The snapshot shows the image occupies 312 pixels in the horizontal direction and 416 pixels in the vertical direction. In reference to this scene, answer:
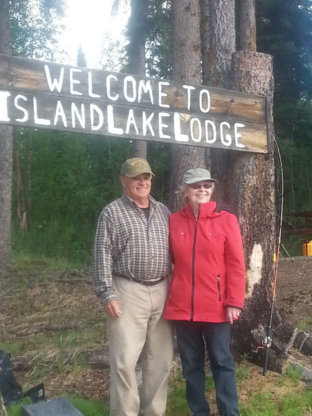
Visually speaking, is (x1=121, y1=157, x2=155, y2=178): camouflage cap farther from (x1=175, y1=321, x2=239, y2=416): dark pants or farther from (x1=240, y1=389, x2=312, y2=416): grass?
(x1=240, y1=389, x2=312, y2=416): grass

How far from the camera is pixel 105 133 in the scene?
3.38m

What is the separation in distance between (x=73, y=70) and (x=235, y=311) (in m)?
1.90

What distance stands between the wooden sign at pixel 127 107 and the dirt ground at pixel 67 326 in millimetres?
1868

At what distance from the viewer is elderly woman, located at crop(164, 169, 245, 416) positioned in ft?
10.1

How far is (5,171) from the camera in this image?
9.59 meters

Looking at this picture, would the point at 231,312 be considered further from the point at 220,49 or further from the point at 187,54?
the point at 187,54

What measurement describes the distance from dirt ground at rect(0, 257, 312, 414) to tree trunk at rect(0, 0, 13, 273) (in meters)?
0.77

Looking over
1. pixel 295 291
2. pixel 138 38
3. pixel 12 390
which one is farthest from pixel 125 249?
pixel 138 38

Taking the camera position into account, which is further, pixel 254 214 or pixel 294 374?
pixel 254 214

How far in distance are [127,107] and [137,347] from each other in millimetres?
1627

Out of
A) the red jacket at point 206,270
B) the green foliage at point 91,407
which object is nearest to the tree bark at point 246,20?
the red jacket at point 206,270

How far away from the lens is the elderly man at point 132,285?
121 inches

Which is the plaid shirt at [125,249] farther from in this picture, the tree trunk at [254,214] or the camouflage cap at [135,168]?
the tree trunk at [254,214]

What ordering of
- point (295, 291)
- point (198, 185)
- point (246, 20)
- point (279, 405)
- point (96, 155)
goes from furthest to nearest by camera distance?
point (96, 155) → point (246, 20) → point (295, 291) → point (279, 405) → point (198, 185)
